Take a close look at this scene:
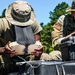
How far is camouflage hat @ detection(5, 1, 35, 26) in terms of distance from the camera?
21.0ft

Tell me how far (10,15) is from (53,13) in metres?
23.0

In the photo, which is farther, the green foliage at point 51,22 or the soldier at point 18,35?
the green foliage at point 51,22

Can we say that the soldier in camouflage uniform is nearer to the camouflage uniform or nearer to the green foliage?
the camouflage uniform

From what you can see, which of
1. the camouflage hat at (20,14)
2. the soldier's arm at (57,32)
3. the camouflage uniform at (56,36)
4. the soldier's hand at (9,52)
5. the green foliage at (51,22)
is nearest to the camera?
the soldier's hand at (9,52)

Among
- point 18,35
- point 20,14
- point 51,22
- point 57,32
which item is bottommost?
point 18,35

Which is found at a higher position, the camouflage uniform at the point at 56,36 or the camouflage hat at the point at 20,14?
the camouflage hat at the point at 20,14

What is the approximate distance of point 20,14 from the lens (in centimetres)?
641

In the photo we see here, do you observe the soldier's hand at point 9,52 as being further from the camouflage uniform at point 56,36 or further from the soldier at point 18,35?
the camouflage uniform at point 56,36

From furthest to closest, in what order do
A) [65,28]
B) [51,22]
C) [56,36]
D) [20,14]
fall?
[51,22] → [65,28] → [56,36] → [20,14]

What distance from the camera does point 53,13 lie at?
29594 millimetres

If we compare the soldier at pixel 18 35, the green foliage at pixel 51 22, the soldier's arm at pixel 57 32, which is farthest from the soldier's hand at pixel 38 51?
the green foliage at pixel 51 22

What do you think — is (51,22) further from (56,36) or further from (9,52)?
(9,52)

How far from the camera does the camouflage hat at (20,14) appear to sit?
642 centimetres

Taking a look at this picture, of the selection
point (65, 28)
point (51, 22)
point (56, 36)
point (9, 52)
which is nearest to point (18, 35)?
point (9, 52)
